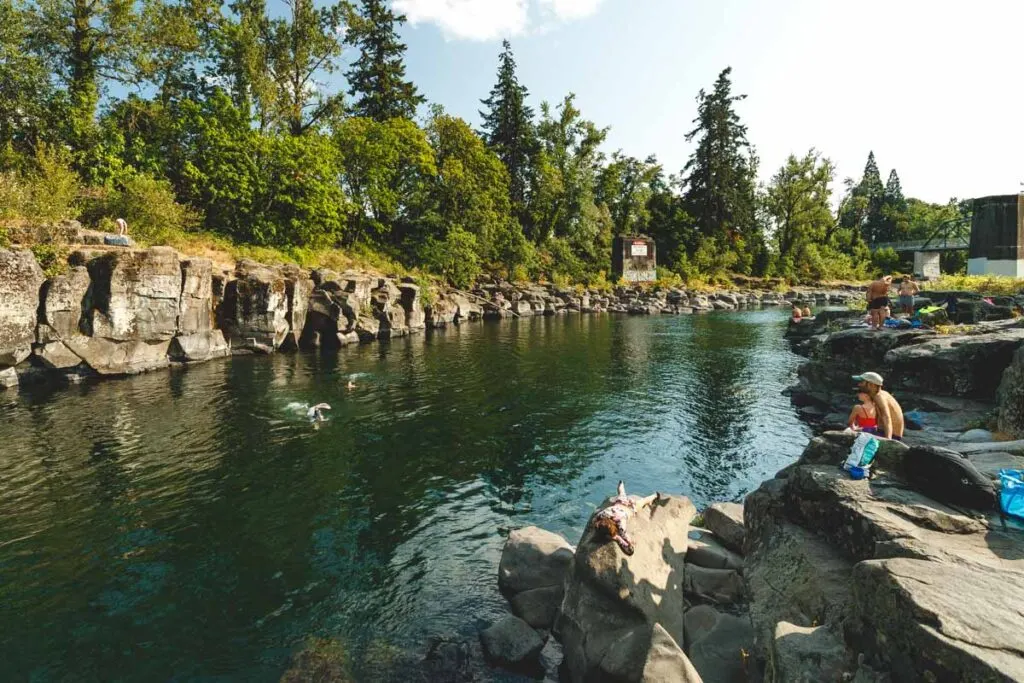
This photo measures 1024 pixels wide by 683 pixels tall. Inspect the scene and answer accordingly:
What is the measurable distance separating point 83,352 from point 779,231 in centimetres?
9866

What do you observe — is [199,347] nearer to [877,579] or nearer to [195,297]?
[195,297]

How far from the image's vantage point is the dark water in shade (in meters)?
8.35

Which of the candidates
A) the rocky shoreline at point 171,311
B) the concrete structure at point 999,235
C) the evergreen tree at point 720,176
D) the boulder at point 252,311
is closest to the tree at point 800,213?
the evergreen tree at point 720,176

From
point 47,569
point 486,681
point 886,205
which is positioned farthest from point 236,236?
point 886,205

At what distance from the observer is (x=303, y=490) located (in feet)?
44.0

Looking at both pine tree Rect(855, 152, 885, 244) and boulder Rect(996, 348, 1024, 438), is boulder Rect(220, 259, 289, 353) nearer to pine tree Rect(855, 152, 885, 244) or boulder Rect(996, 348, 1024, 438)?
boulder Rect(996, 348, 1024, 438)

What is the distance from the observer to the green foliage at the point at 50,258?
79.3 ft

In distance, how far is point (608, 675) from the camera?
263 inches

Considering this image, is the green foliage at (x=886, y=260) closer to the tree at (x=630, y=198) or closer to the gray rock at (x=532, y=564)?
the tree at (x=630, y=198)

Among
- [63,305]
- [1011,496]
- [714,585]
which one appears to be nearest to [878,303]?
[1011,496]

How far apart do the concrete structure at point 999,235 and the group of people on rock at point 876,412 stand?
32.6m

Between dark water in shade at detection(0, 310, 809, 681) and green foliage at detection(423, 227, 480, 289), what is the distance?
3042 cm

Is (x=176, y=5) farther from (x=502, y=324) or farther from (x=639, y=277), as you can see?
(x=639, y=277)

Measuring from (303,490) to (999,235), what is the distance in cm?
4443
